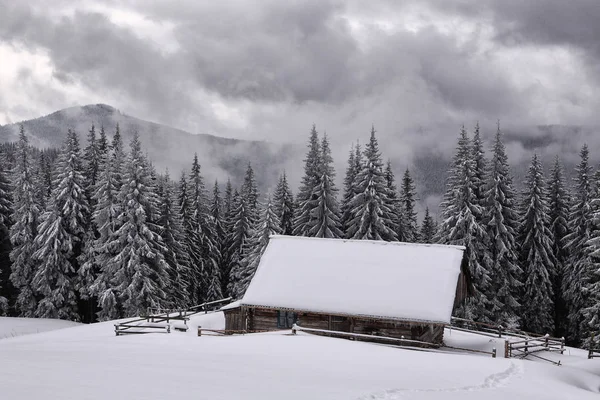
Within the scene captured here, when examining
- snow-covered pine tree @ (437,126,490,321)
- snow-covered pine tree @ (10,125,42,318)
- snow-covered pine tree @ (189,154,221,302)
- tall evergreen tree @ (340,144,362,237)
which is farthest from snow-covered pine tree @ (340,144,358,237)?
snow-covered pine tree @ (10,125,42,318)

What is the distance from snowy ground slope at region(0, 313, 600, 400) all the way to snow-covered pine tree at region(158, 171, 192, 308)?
27.0 m

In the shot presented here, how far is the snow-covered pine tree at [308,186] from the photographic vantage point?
52.0 metres

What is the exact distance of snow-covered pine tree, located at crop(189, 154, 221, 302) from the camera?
58.4 m

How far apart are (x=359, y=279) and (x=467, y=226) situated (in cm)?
1715

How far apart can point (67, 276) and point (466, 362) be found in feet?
125

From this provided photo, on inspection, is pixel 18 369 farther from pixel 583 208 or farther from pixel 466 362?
pixel 583 208

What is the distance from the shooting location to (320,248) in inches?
1390

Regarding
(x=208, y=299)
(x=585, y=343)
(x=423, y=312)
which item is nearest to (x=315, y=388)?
(x=423, y=312)

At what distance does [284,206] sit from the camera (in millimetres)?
56719

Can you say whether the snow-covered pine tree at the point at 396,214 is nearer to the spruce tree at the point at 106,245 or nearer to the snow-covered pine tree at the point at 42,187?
the spruce tree at the point at 106,245

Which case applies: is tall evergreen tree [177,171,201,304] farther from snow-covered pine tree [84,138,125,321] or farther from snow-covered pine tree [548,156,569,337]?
snow-covered pine tree [548,156,569,337]

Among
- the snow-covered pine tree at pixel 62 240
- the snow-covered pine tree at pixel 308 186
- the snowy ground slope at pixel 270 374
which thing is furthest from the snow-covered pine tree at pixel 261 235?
the snowy ground slope at pixel 270 374

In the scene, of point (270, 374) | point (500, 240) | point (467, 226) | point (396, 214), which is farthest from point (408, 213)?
point (270, 374)

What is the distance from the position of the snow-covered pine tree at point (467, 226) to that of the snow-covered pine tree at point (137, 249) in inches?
946
